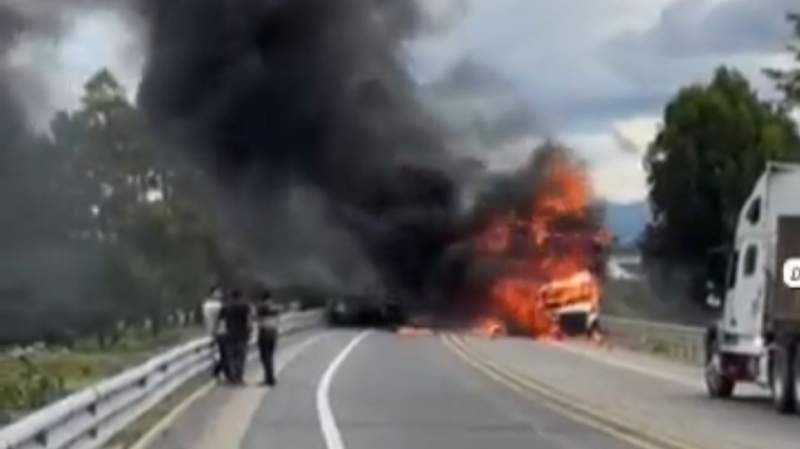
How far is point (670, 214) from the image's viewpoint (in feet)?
268

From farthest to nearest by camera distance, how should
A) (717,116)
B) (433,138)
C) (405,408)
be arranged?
(717,116) → (433,138) → (405,408)

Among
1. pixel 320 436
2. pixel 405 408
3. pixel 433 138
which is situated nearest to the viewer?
pixel 320 436

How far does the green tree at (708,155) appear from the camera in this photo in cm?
7731

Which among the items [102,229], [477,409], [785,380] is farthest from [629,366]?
[102,229]

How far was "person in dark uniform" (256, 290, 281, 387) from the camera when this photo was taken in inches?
1480

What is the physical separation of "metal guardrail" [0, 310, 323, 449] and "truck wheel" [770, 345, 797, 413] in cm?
890

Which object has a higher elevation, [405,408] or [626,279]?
[626,279]

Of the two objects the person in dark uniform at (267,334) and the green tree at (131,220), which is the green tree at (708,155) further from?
the person in dark uniform at (267,334)

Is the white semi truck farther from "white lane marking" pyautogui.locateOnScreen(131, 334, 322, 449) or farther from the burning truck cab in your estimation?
the burning truck cab

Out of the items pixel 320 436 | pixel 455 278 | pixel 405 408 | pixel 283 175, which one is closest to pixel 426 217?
pixel 455 278

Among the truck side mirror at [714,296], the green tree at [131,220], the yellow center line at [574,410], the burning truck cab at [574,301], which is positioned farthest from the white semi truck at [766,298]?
the green tree at [131,220]

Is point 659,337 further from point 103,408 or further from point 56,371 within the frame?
point 103,408

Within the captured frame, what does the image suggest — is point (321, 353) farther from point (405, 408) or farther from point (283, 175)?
point (405, 408)

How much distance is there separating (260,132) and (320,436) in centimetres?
2043
